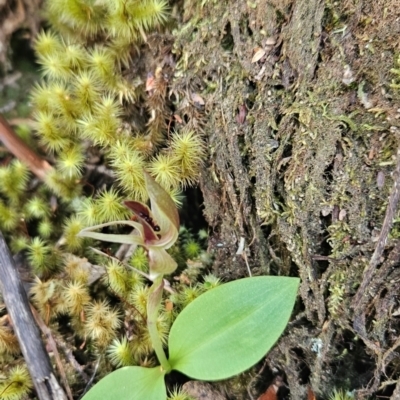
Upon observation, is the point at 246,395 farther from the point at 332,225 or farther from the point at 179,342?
the point at 332,225

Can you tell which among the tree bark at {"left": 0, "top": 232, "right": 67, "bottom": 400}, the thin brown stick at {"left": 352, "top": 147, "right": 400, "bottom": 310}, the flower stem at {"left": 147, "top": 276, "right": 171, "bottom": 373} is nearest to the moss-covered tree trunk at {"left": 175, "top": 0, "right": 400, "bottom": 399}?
the thin brown stick at {"left": 352, "top": 147, "right": 400, "bottom": 310}

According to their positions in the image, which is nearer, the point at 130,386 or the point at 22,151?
the point at 130,386

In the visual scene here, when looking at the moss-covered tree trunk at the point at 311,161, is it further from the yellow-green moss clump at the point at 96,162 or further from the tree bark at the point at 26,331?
the tree bark at the point at 26,331

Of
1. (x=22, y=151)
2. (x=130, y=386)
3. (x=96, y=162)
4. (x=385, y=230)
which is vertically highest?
(x=22, y=151)

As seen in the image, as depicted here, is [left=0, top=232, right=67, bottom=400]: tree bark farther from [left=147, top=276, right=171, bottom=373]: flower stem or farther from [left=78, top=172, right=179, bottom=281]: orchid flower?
[left=78, top=172, right=179, bottom=281]: orchid flower

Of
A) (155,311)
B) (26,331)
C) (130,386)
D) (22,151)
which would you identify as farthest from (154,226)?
(22,151)

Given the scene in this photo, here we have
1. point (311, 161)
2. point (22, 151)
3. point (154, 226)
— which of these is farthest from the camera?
point (22, 151)

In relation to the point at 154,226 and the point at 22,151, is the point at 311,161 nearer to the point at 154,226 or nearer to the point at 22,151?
the point at 154,226
